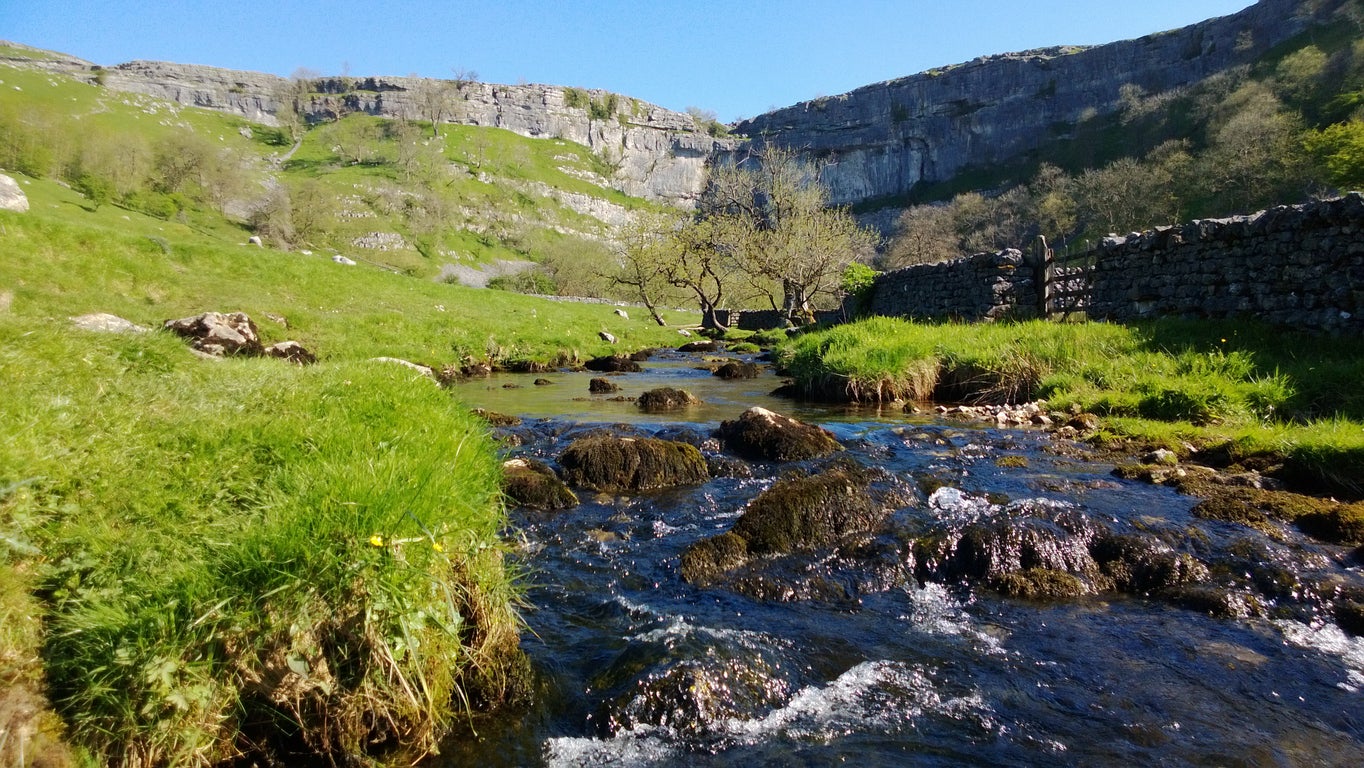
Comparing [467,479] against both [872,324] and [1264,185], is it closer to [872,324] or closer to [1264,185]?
[872,324]

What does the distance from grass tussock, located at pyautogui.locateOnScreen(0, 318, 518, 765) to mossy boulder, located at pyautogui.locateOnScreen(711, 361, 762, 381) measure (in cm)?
1491

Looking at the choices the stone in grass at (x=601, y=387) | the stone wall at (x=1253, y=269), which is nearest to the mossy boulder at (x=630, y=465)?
the stone in grass at (x=601, y=387)

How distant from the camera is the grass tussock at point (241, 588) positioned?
8.79ft

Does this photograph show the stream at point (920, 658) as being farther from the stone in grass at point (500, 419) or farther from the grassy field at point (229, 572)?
the stone in grass at point (500, 419)

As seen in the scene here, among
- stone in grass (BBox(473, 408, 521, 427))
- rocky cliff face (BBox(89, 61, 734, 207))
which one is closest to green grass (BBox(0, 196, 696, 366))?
stone in grass (BBox(473, 408, 521, 427))

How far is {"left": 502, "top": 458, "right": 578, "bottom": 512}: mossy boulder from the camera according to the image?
6664mm

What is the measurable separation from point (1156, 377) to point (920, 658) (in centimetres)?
892

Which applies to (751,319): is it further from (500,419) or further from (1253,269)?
(500,419)

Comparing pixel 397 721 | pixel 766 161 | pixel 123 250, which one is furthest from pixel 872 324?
pixel 766 161

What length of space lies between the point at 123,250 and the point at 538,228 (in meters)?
122

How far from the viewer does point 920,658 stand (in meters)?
4.14

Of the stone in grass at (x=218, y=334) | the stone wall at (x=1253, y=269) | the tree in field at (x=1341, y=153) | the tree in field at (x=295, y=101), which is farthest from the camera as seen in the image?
the tree in field at (x=295, y=101)

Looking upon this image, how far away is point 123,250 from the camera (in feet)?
54.4

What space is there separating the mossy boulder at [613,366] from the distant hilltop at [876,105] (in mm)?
101715
